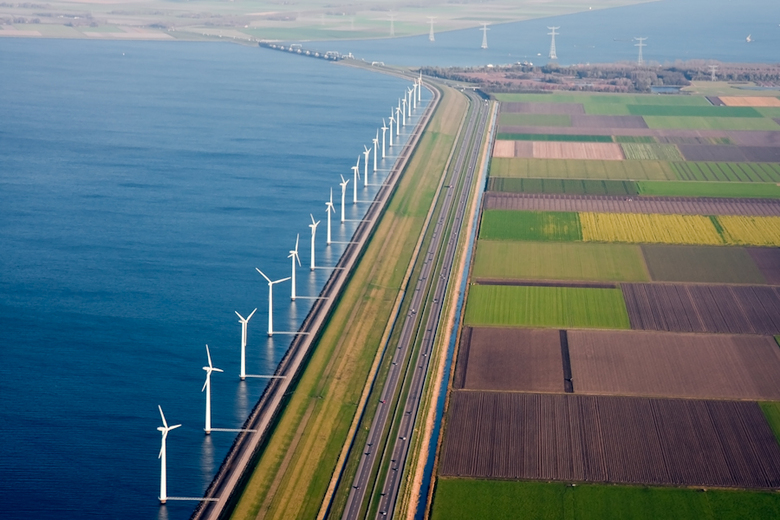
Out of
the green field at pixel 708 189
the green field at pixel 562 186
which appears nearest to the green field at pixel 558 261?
the green field at pixel 562 186

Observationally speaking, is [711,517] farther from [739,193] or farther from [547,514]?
[739,193]

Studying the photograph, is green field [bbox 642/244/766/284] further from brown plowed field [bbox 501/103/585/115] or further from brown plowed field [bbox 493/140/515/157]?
brown plowed field [bbox 501/103/585/115]

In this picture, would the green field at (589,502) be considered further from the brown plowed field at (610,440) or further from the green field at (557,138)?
the green field at (557,138)

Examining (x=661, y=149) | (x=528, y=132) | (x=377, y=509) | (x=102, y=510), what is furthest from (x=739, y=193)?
(x=102, y=510)

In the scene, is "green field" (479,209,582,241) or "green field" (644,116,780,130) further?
"green field" (644,116,780,130)

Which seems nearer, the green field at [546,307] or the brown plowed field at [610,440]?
the brown plowed field at [610,440]

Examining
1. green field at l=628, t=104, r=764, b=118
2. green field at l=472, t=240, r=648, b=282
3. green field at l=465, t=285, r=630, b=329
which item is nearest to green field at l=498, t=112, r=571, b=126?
green field at l=628, t=104, r=764, b=118

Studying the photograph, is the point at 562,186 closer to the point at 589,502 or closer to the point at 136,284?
the point at 136,284
